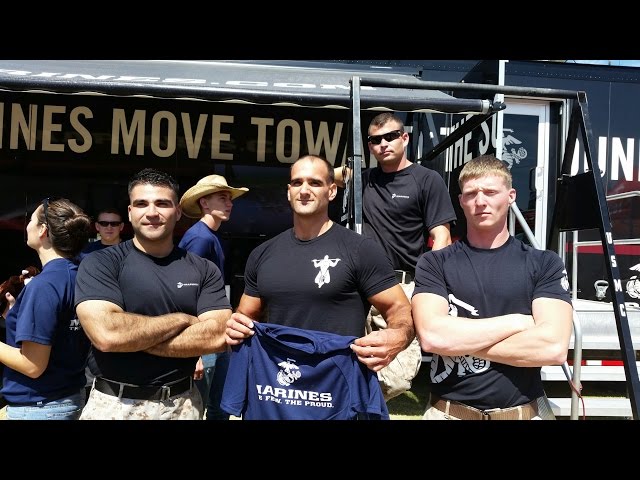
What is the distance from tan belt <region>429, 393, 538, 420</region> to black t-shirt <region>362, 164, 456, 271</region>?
116cm

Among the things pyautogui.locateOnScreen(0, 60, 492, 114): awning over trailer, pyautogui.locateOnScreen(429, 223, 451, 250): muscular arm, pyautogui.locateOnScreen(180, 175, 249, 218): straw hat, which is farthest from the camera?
pyautogui.locateOnScreen(180, 175, 249, 218): straw hat

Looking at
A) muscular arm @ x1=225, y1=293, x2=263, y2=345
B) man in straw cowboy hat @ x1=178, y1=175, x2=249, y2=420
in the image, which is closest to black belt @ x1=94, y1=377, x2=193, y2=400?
muscular arm @ x1=225, y1=293, x2=263, y2=345

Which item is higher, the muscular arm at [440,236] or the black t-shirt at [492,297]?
the muscular arm at [440,236]

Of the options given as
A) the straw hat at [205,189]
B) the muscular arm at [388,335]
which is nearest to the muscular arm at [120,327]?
the muscular arm at [388,335]

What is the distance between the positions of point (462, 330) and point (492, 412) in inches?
14.5

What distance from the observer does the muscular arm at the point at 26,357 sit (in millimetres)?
2230

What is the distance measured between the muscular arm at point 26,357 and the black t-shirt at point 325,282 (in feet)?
3.27

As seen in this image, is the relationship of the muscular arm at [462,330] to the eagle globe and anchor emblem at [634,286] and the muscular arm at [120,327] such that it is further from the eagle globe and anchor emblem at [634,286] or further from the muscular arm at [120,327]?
the eagle globe and anchor emblem at [634,286]

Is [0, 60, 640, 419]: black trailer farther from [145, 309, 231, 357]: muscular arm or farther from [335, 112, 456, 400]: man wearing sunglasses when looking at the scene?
[145, 309, 231, 357]: muscular arm

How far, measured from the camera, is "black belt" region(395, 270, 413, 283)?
3176mm

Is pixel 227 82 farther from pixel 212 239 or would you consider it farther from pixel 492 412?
pixel 492 412

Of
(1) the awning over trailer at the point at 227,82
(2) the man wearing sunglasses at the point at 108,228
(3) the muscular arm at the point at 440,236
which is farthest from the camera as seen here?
(2) the man wearing sunglasses at the point at 108,228

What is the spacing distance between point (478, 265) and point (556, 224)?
4.79 ft

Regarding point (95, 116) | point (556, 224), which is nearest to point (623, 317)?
point (556, 224)
